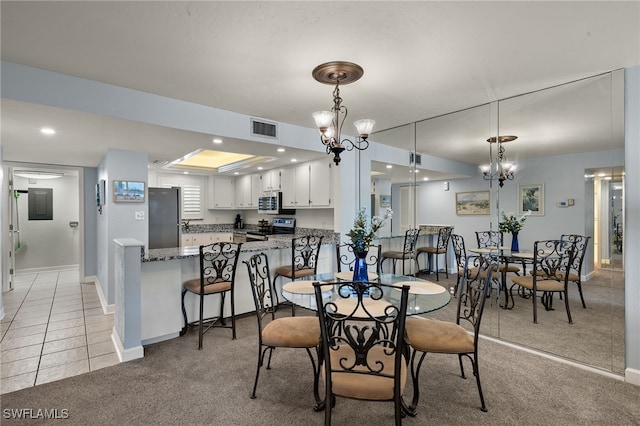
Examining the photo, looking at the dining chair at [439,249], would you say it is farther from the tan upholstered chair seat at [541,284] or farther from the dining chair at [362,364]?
the dining chair at [362,364]

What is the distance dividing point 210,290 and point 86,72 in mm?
2135

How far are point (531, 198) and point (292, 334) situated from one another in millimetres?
2660

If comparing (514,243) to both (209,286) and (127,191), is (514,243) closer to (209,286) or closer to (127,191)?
(209,286)

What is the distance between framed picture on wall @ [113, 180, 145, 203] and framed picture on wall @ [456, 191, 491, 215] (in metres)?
4.12

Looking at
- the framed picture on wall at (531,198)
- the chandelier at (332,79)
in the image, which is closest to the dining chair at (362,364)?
the chandelier at (332,79)

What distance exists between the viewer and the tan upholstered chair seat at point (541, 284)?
315cm

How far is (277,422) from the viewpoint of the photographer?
6.63 ft

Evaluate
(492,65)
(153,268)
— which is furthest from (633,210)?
(153,268)

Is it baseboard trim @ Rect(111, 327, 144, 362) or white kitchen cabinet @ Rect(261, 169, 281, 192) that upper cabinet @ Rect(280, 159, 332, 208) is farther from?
baseboard trim @ Rect(111, 327, 144, 362)

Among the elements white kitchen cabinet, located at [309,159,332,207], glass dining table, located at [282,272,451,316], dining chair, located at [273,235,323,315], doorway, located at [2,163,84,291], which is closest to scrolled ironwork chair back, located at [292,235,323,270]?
dining chair, located at [273,235,323,315]

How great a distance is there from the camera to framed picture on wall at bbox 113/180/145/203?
4.20m

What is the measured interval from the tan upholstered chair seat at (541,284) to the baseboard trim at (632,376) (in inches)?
31.1

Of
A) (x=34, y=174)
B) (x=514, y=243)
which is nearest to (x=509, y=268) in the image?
(x=514, y=243)

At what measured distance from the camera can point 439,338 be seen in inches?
85.3
